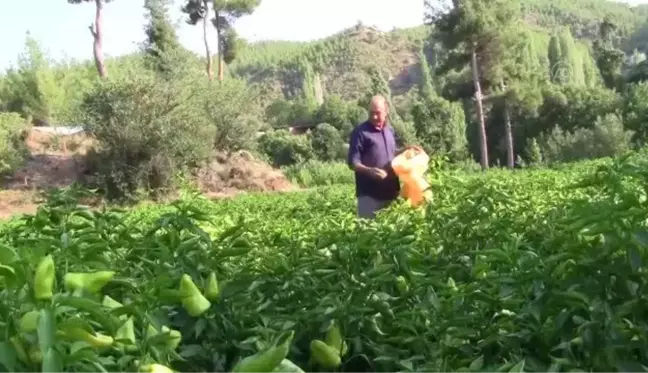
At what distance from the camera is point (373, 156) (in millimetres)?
6445

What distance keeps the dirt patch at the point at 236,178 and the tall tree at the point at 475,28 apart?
6.84 meters

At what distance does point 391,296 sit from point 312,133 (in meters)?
39.2

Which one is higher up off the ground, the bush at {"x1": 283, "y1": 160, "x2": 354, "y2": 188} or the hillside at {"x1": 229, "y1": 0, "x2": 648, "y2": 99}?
the hillside at {"x1": 229, "y1": 0, "x2": 648, "y2": 99}

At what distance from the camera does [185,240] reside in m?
1.75

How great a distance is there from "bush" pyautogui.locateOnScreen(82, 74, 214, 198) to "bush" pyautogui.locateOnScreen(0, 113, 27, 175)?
244 cm

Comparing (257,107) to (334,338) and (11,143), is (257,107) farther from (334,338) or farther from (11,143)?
(334,338)

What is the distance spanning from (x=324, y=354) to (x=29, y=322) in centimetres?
48

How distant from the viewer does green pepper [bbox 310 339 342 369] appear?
4.28ft

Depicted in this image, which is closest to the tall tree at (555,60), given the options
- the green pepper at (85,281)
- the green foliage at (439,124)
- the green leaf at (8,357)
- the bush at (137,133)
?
the green foliage at (439,124)

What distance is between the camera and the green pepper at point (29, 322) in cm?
97

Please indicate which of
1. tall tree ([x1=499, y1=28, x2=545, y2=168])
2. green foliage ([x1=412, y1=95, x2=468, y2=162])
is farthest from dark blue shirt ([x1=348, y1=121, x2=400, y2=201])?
green foliage ([x1=412, y1=95, x2=468, y2=162])

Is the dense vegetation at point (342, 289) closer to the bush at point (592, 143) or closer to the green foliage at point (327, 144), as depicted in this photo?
the bush at point (592, 143)

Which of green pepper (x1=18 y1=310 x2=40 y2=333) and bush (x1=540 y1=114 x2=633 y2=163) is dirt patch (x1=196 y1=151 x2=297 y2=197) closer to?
bush (x1=540 y1=114 x2=633 y2=163)

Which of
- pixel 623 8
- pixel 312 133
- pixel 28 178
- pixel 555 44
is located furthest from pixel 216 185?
pixel 623 8
